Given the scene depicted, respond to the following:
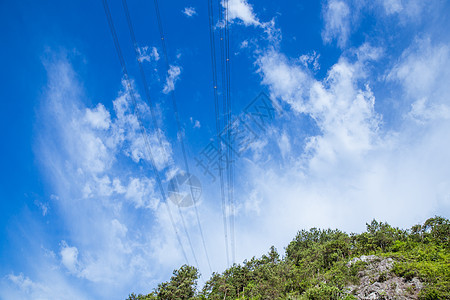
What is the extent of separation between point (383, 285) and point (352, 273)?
17.2 feet

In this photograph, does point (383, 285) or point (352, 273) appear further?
point (352, 273)

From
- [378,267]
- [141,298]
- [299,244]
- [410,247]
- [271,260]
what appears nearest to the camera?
[378,267]

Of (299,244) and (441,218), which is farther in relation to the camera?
(299,244)

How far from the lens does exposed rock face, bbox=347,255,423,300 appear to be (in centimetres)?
2695

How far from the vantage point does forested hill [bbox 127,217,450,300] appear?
27631mm

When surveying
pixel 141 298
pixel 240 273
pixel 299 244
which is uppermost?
pixel 299 244

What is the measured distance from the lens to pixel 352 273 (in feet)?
112

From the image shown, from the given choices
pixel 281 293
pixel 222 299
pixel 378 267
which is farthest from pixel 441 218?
pixel 222 299

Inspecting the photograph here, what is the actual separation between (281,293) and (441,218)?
153 ft

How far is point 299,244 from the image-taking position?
244ft

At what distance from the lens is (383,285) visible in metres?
29.2

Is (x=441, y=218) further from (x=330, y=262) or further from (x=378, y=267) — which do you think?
(x=378, y=267)

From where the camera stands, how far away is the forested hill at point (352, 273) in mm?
27631

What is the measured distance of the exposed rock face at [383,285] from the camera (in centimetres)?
2695
